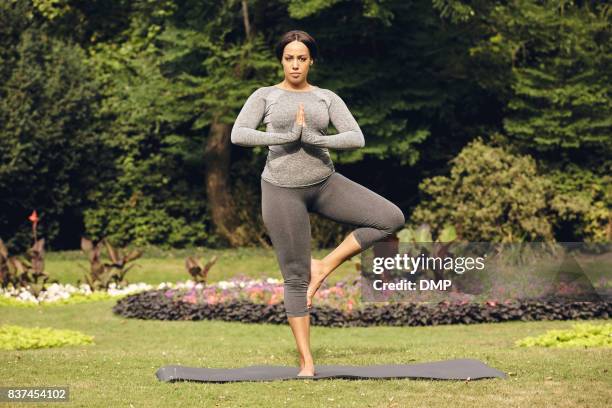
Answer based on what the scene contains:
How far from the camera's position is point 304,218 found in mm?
6672

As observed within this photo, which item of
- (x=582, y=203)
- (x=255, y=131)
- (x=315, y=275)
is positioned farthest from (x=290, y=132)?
(x=582, y=203)

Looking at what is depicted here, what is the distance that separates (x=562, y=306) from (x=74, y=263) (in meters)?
8.82

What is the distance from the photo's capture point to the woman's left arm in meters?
6.57

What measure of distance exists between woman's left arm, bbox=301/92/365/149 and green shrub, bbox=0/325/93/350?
3.73 metres

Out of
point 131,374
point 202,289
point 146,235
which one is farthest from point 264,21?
point 131,374

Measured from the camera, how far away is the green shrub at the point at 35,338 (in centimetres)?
901

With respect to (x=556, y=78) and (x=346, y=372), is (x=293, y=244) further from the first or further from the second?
(x=556, y=78)

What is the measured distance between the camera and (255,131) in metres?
6.64

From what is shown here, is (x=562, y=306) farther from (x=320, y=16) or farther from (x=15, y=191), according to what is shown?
(x=15, y=191)

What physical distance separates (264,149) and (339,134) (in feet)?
41.5

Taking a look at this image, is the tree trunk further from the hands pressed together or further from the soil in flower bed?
the hands pressed together

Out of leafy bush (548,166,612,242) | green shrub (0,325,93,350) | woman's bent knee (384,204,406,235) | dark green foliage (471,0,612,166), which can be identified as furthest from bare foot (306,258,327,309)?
dark green foliage (471,0,612,166)

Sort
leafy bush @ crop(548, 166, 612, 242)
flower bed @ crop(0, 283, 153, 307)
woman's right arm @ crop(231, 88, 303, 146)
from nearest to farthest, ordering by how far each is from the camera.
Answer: woman's right arm @ crop(231, 88, 303, 146), flower bed @ crop(0, 283, 153, 307), leafy bush @ crop(548, 166, 612, 242)

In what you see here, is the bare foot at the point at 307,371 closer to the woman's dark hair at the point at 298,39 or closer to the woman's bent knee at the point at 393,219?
Answer: the woman's bent knee at the point at 393,219
